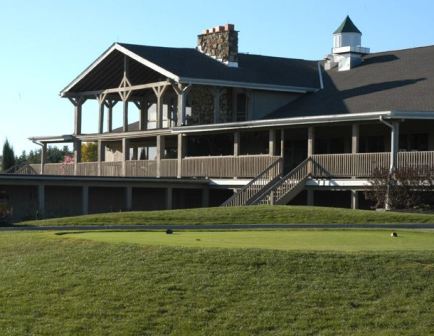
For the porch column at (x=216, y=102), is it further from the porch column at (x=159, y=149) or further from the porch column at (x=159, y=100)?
A: the porch column at (x=159, y=149)

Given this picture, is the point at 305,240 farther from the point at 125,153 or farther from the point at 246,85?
the point at 125,153

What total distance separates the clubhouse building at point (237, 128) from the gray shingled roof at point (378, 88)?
0.34 feet

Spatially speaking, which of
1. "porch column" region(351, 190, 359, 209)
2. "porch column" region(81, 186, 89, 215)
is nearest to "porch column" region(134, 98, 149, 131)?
"porch column" region(81, 186, 89, 215)

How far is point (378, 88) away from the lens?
3734cm

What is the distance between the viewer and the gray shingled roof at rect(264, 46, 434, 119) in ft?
111

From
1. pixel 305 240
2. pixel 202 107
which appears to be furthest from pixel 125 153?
pixel 305 240

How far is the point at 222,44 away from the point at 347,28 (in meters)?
6.41

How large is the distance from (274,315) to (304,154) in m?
29.3

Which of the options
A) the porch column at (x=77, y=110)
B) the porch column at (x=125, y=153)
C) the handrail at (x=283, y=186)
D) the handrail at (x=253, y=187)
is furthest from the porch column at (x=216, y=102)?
the porch column at (x=77, y=110)

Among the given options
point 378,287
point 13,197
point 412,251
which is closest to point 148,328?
point 378,287

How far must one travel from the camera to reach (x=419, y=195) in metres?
29.6

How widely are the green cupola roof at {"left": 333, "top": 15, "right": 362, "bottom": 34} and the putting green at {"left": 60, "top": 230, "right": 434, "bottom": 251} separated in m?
26.1

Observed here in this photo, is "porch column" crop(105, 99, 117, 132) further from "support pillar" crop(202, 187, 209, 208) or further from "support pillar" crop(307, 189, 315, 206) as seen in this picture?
"support pillar" crop(307, 189, 315, 206)

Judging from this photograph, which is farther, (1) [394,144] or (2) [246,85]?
(2) [246,85]
